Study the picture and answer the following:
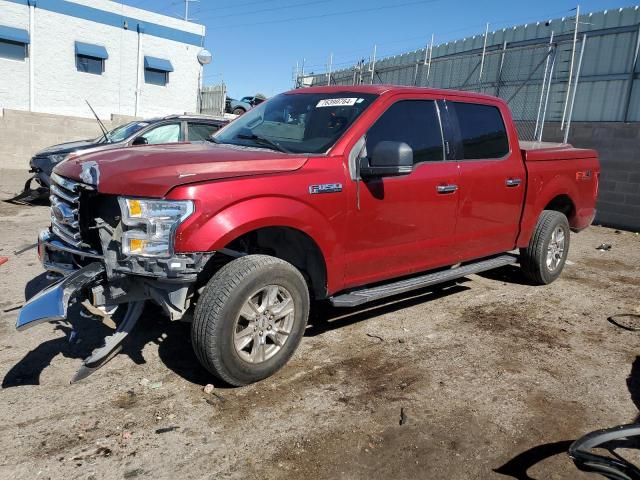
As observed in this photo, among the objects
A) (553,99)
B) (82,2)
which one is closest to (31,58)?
(82,2)

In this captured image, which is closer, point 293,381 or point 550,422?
point 550,422

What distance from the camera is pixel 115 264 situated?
320 centimetres

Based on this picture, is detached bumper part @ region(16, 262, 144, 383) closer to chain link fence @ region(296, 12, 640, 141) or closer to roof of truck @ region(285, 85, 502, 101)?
roof of truck @ region(285, 85, 502, 101)

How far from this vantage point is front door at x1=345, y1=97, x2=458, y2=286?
3.97 metres

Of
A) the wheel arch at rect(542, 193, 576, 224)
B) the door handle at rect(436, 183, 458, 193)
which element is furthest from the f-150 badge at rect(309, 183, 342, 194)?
the wheel arch at rect(542, 193, 576, 224)

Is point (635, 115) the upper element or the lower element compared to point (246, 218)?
upper

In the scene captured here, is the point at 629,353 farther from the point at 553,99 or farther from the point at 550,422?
the point at 553,99

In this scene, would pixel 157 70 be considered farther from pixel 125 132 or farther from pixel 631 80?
pixel 631 80

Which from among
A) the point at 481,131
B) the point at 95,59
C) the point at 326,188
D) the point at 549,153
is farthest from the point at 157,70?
the point at 326,188

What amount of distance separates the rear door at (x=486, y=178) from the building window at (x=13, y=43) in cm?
1946

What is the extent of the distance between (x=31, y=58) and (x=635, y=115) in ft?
65.8

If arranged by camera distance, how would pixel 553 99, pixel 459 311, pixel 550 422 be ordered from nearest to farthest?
pixel 550 422 < pixel 459 311 < pixel 553 99

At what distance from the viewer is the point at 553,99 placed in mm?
12547

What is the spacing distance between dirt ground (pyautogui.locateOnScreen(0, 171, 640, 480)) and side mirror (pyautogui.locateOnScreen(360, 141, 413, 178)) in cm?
141
